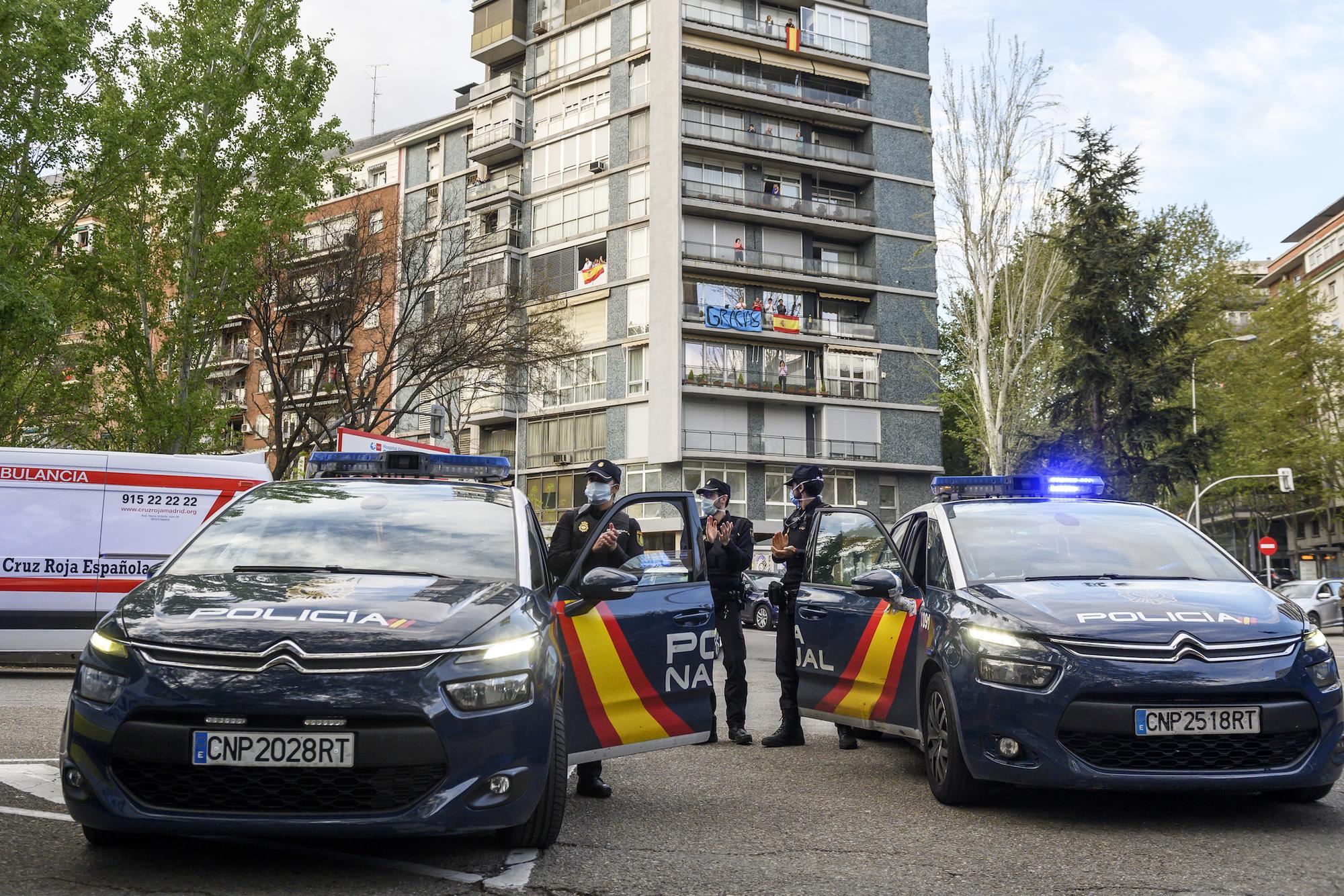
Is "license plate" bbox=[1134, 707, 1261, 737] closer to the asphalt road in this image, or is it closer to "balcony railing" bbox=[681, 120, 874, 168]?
the asphalt road

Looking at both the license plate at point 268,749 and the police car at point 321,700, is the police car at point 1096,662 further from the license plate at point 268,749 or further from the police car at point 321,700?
the license plate at point 268,749

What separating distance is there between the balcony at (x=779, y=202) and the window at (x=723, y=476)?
34.4 feet

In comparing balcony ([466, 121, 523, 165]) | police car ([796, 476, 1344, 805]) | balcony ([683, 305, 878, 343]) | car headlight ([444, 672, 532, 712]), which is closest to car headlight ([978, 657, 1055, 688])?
police car ([796, 476, 1344, 805])

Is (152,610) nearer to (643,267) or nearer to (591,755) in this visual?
(591,755)

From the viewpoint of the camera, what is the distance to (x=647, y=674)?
21.3 feet

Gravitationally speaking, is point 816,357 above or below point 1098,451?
above

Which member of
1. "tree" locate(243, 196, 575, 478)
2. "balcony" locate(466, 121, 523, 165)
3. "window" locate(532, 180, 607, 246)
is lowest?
"tree" locate(243, 196, 575, 478)

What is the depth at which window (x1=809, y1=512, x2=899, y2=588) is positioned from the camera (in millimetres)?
8195

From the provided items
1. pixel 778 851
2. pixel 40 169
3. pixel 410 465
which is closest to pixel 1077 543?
pixel 778 851

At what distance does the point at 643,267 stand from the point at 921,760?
43765 millimetres

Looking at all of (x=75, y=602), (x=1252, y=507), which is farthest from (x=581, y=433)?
(x=75, y=602)

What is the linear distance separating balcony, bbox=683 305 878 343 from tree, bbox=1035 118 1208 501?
15.1 m

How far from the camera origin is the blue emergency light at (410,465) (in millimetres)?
7465

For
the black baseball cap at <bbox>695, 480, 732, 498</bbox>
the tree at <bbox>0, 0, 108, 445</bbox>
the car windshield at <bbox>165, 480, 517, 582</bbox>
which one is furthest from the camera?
the tree at <bbox>0, 0, 108, 445</bbox>
